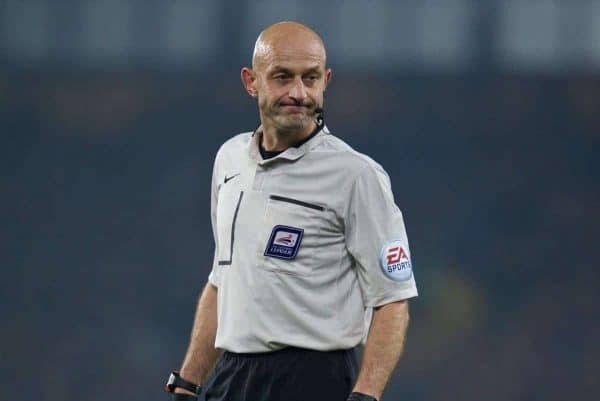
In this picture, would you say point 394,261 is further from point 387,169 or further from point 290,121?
point 387,169

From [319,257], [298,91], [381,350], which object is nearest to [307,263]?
[319,257]

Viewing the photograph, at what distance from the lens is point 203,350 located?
2924 mm

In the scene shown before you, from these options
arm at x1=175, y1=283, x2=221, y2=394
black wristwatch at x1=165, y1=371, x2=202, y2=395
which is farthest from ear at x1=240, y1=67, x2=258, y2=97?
black wristwatch at x1=165, y1=371, x2=202, y2=395

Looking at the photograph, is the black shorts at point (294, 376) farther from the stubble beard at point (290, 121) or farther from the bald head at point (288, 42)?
the bald head at point (288, 42)

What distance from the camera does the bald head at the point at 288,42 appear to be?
266 cm

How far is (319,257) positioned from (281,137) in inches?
11.6

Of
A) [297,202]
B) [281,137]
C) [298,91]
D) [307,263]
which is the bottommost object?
[307,263]

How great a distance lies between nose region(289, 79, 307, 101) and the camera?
2.65 meters
